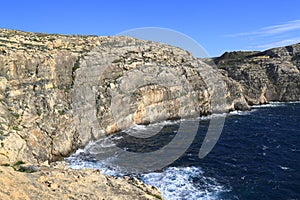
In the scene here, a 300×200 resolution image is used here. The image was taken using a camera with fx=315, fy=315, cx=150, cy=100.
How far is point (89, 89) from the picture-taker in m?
74.6

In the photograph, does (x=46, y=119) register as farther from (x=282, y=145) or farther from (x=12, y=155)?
(x=282, y=145)

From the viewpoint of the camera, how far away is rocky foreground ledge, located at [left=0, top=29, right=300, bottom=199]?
4728 cm

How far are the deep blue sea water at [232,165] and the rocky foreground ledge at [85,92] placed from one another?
18.7ft

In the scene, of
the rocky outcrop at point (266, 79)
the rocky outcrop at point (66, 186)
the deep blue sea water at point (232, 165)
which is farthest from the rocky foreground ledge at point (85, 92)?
the deep blue sea water at point (232, 165)

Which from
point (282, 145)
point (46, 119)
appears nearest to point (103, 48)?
point (46, 119)

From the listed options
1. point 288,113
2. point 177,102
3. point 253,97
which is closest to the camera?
point 177,102

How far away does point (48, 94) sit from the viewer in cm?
6269

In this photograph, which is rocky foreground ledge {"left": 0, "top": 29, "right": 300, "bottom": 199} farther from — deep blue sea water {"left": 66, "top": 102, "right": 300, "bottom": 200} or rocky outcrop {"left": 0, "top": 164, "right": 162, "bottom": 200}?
deep blue sea water {"left": 66, "top": 102, "right": 300, "bottom": 200}

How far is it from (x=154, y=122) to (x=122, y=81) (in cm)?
1561

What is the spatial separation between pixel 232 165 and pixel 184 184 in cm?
1309

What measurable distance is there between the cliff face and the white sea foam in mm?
19353

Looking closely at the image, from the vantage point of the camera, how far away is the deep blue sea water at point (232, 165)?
136 ft

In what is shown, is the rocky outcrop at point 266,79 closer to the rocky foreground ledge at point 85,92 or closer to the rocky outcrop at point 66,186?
the rocky foreground ledge at point 85,92

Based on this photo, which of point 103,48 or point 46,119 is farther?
point 103,48
